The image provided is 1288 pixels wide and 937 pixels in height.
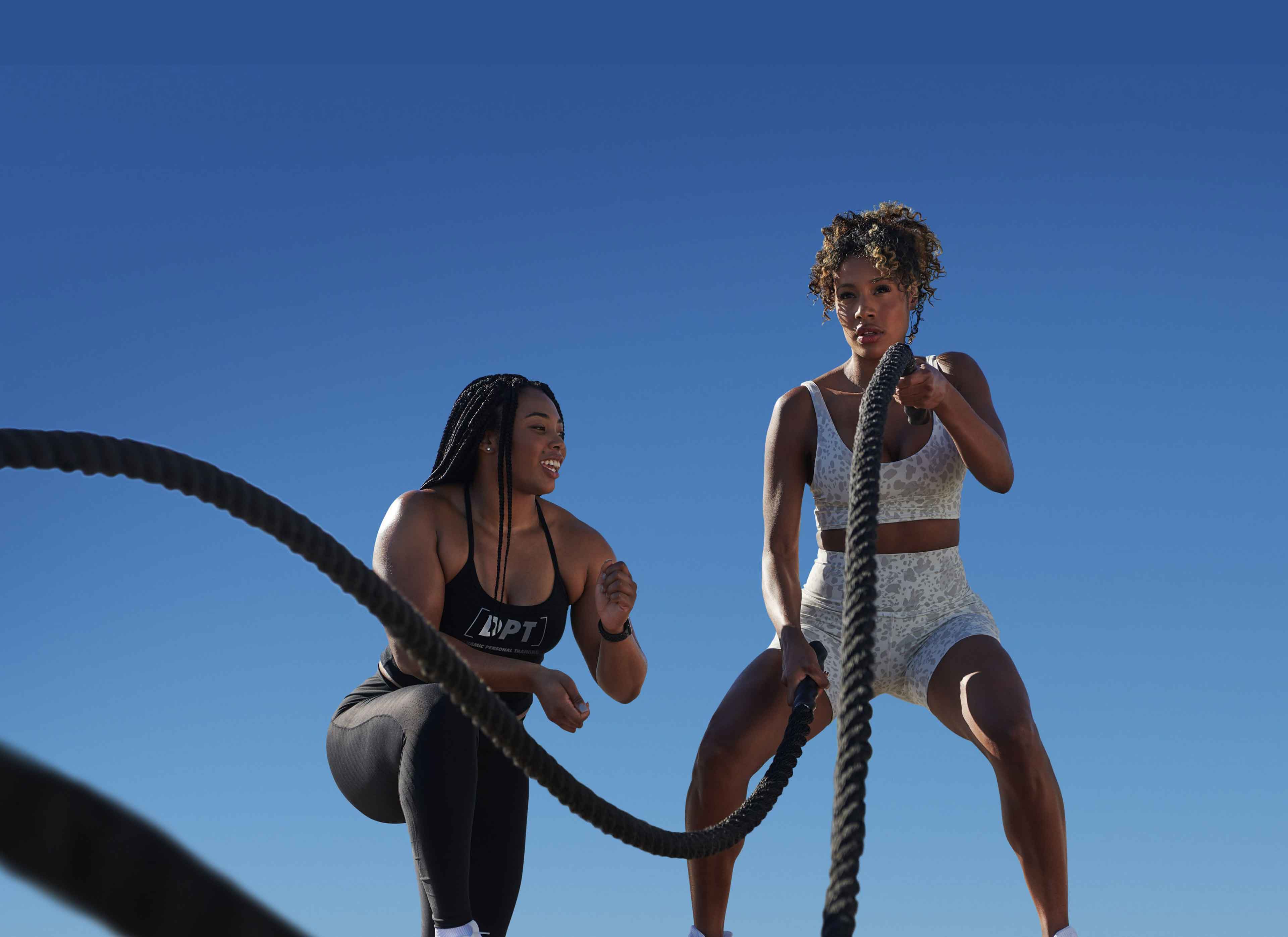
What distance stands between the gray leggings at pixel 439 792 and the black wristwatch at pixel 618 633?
49cm

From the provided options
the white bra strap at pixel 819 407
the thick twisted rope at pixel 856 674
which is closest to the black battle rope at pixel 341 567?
the thick twisted rope at pixel 856 674

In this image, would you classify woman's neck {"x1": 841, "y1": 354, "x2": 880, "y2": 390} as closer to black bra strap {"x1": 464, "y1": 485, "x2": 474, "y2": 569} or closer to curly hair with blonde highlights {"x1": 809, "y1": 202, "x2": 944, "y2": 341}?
curly hair with blonde highlights {"x1": 809, "y1": 202, "x2": 944, "y2": 341}

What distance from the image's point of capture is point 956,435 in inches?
146

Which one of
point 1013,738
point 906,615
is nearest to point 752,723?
point 906,615

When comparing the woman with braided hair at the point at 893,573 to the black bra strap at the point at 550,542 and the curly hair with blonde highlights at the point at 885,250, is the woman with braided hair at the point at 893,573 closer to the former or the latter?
the curly hair with blonde highlights at the point at 885,250

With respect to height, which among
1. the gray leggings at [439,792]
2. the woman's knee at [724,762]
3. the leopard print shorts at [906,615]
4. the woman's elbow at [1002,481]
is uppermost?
the woman's elbow at [1002,481]

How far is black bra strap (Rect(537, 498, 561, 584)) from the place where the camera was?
154 inches

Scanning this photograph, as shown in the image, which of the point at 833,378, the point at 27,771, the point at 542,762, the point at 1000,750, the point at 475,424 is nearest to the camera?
the point at 27,771

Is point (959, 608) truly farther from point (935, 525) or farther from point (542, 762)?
point (542, 762)

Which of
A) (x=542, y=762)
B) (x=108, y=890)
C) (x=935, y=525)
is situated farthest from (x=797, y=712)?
(x=108, y=890)

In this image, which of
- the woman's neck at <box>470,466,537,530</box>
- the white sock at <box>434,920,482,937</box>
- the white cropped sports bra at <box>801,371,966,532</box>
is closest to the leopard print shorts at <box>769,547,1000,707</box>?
the white cropped sports bra at <box>801,371,966,532</box>

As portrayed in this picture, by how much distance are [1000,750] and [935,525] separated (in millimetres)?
877

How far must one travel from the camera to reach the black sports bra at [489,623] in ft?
12.1

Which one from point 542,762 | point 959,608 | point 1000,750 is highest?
point 959,608
